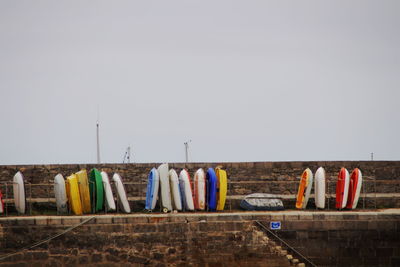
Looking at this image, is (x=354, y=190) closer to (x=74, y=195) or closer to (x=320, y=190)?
(x=320, y=190)

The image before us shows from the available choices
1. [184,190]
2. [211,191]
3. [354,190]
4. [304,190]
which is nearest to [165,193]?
[184,190]

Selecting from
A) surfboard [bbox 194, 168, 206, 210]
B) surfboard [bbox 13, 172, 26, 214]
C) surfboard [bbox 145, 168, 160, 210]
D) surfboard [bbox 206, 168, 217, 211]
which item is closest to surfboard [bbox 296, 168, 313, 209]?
surfboard [bbox 206, 168, 217, 211]

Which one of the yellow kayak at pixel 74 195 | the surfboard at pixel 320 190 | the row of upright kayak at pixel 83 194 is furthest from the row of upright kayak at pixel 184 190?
the surfboard at pixel 320 190

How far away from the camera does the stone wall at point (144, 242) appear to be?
17.8m

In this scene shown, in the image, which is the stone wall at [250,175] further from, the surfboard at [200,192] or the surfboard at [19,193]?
the surfboard at [200,192]

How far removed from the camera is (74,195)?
18.6m

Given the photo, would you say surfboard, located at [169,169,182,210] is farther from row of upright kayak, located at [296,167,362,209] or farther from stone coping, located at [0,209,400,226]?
row of upright kayak, located at [296,167,362,209]

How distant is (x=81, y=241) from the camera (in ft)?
58.3

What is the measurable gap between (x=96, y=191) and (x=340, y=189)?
5.68 metres

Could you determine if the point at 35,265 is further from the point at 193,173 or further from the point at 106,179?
the point at 193,173

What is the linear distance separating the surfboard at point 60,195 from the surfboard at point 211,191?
3308 millimetres

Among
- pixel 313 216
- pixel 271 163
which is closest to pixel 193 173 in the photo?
pixel 271 163

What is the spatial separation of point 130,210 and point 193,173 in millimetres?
2497

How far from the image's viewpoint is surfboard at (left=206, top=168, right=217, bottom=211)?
1902cm
